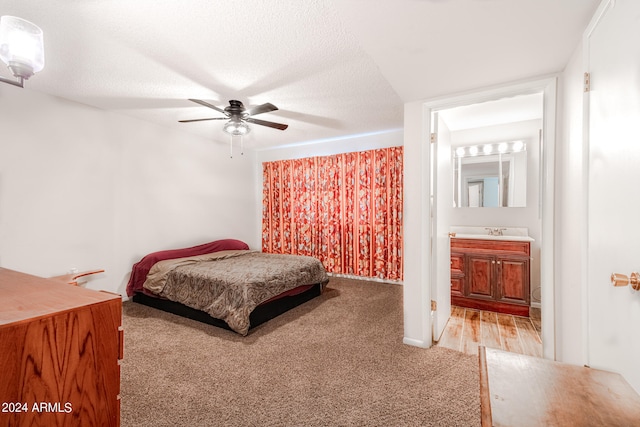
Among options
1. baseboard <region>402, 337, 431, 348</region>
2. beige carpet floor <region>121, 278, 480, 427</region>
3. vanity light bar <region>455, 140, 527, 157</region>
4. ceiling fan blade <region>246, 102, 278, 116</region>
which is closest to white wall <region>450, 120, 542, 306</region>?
vanity light bar <region>455, 140, 527, 157</region>

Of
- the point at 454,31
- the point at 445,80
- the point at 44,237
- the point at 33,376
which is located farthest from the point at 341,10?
the point at 44,237

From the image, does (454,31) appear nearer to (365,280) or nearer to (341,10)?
(341,10)

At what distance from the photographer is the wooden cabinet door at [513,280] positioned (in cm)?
316

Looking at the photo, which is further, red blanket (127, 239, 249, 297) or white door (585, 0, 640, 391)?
red blanket (127, 239, 249, 297)

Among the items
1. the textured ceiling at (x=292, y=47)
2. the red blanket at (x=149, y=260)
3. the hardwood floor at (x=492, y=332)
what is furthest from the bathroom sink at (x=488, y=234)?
the red blanket at (x=149, y=260)

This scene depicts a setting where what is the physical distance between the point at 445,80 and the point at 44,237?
4202 mm

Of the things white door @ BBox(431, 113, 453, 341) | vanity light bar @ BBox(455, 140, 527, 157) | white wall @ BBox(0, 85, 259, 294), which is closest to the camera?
white door @ BBox(431, 113, 453, 341)

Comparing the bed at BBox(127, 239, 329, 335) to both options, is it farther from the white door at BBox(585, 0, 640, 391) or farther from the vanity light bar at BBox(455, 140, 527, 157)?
the vanity light bar at BBox(455, 140, 527, 157)

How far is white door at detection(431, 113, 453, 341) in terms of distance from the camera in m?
2.54

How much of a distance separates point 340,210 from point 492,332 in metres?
2.80

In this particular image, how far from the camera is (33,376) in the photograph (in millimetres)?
860

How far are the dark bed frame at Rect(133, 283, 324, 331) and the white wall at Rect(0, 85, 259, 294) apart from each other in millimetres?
616

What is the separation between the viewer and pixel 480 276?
11.1 feet

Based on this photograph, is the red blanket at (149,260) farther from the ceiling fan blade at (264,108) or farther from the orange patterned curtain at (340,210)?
the ceiling fan blade at (264,108)
